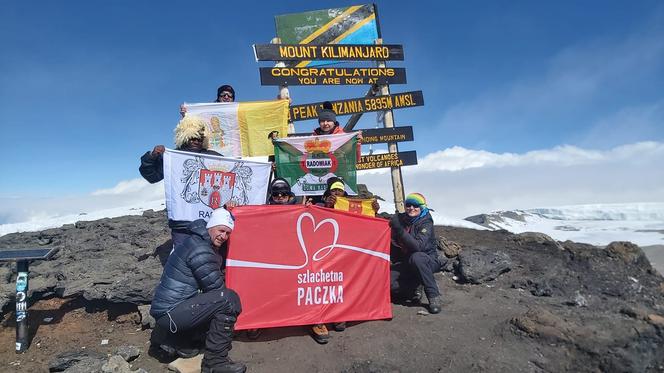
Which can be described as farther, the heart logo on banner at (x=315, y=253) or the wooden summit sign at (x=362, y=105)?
the wooden summit sign at (x=362, y=105)

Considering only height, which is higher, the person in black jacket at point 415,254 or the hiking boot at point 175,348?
the person in black jacket at point 415,254

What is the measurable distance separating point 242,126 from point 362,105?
133 inches

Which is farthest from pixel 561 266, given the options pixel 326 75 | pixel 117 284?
pixel 117 284

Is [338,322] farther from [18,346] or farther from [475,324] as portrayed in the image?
[18,346]

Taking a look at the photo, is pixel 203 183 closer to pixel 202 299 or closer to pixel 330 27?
pixel 202 299

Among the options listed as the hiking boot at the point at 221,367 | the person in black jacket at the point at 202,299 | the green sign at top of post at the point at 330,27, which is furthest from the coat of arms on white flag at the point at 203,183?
the green sign at top of post at the point at 330,27

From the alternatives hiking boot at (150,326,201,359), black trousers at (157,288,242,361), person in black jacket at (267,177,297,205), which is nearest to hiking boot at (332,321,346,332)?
black trousers at (157,288,242,361)

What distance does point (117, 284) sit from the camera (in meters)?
5.43

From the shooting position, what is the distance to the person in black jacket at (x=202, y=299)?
390cm

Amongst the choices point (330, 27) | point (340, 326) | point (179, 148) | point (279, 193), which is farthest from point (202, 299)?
point (330, 27)

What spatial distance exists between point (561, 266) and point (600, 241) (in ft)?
21.9

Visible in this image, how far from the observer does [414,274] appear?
225 inches

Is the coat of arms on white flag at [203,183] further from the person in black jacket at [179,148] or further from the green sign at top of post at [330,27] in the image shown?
the green sign at top of post at [330,27]

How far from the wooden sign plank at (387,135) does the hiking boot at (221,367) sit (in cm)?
654
